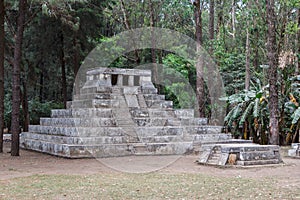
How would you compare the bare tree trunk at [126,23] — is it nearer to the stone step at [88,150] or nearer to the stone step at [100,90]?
the stone step at [100,90]

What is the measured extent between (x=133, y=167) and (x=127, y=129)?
133 inches

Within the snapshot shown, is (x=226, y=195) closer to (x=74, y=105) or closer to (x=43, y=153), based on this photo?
(x=43, y=153)

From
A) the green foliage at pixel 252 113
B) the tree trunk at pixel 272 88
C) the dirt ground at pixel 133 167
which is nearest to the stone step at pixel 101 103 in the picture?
the dirt ground at pixel 133 167

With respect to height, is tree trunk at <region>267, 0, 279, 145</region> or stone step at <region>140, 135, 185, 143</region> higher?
tree trunk at <region>267, 0, 279, 145</region>

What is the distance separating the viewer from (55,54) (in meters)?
23.3

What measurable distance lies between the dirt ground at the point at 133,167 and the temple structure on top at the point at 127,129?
0.52 m

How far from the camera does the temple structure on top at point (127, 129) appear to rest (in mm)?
12180

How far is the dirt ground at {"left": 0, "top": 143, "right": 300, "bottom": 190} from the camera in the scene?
9842 millimetres

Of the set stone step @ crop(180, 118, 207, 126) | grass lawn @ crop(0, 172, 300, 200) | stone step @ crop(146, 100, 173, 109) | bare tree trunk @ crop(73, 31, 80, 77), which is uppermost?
bare tree trunk @ crop(73, 31, 80, 77)

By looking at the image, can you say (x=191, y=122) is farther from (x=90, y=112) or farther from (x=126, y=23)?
(x=126, y=23)

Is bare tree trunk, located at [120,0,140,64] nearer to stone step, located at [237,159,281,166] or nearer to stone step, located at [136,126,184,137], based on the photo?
stone step, located at [136,126,184,137]

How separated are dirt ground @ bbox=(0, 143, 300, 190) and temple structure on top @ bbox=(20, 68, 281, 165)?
517 millimetres

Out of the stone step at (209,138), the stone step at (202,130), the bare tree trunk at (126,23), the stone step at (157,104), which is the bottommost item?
the stone step at (209,138)

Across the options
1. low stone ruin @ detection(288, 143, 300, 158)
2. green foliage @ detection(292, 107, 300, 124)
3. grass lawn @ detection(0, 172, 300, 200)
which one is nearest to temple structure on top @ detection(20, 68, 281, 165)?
low stone ruin @ detection(288, 143, 300, 158)
